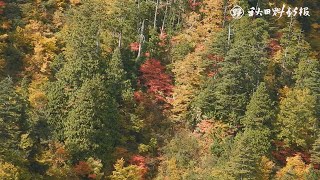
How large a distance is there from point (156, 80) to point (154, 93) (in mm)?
1527

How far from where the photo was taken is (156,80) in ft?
184

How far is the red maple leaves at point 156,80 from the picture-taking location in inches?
2199

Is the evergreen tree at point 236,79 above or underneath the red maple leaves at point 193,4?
underneath

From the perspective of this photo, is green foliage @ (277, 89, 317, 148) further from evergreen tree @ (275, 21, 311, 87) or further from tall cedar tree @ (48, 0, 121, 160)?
tall cedar tree @ (48, 0, 121, 160)

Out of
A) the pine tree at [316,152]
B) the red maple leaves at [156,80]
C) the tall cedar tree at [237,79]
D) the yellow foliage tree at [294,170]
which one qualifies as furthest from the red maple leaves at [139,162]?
the pine tree at [316,152]

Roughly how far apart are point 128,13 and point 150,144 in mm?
17406

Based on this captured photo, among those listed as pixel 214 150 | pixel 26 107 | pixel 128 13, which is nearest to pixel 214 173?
pixel 214 150

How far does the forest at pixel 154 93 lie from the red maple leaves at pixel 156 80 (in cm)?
13

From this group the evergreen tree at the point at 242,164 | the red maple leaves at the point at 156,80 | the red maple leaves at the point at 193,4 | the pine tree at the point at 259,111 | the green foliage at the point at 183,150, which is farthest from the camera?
the red maple leaves at the point at 193,4

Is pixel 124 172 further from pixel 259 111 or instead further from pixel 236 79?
pixel 236 79

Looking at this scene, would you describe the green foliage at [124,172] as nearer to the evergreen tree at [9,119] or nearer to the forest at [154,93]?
the forest at [154,93]

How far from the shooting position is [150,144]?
5050 cm

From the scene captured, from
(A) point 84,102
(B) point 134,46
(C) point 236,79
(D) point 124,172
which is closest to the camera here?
(D) point 124,172

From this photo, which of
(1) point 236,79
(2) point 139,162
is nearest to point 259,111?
(1) point 236,79
